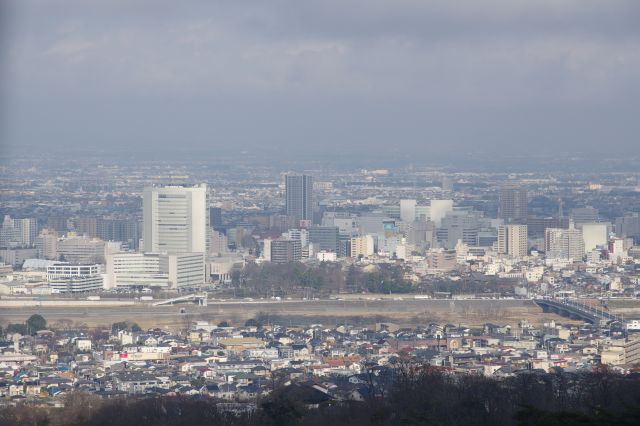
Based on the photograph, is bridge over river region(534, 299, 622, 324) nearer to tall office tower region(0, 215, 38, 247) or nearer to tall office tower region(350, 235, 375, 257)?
tall office tower region(350, 235, 375, 257)

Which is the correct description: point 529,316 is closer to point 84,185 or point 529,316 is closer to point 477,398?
point 477,398

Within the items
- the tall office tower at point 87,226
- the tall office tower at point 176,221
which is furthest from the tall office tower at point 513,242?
the tall office tower at point 87,226

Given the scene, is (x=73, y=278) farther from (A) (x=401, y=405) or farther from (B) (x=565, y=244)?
(A) (x=401, y=405)

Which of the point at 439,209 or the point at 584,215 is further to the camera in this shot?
the point at 439,209

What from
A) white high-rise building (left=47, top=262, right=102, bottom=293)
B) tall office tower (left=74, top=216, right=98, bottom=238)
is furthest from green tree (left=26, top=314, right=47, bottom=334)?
tall office tower (left=74, top=216, right=98, bottom=238)

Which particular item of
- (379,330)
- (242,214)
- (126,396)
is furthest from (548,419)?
(242,214)

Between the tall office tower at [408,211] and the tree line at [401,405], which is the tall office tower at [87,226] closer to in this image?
the tall office tower at [408,211]

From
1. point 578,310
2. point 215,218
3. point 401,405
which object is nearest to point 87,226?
point 215,218
